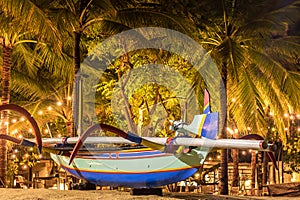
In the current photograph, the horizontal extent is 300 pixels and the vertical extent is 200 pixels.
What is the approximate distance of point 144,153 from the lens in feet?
22.4

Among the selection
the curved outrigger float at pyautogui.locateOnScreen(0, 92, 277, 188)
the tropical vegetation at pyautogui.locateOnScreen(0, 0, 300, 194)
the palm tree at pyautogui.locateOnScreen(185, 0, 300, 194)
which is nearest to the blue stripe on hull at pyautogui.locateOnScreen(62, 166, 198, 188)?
the curved outrigger float at pyautogui.locateOnScreen(0, 92, 277, 188)

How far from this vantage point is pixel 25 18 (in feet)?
29.3

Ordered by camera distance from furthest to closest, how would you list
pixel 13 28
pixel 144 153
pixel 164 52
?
pixel 164 52 → pixel 13 28 → pixel 144 153

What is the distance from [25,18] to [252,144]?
512 centimetres

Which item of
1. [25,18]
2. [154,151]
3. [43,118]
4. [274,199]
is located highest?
[25,18]

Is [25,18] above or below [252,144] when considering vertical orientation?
above

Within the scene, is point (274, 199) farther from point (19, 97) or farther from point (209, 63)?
point (19, 97)

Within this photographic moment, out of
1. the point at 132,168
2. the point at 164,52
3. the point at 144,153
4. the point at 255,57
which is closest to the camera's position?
the point at 144,153

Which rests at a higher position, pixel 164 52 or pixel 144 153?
pixel 164 52

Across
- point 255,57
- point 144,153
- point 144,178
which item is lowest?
point 144,178

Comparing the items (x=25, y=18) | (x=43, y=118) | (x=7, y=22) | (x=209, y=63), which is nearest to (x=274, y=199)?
(x=209, y=63)

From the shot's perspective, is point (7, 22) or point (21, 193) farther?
point (7, 22)

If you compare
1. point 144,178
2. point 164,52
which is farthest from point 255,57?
point 144,178

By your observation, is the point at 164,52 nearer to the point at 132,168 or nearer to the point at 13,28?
the point at 13,28
